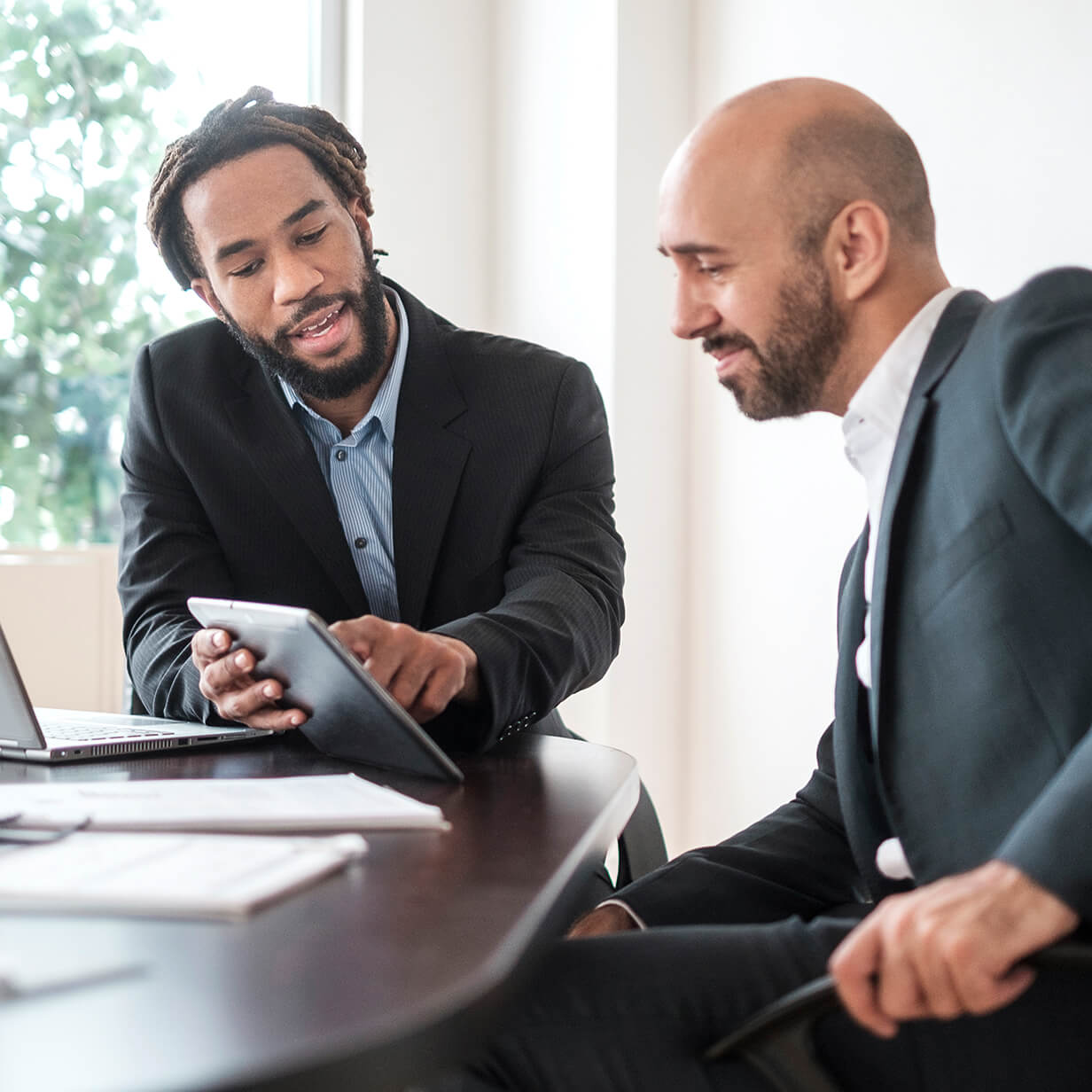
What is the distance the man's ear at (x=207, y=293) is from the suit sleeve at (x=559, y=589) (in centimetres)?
64

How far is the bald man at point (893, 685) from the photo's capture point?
0.87 metres

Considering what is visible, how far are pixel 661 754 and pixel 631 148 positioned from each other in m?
1.65

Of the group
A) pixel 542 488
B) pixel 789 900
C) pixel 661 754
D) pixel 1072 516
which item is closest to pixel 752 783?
pixel 661 754

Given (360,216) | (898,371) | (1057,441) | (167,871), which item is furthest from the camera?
(360,216)

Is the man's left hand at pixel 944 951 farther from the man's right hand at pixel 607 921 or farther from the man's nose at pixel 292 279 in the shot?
the man's nose at pixel 292 279

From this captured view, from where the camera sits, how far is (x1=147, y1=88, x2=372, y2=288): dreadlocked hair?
2.12 m

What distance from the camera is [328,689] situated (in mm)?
1240

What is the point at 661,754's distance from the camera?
11.5 feet

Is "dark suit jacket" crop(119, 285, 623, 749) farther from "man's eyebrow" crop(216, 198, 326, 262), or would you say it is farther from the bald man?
the bald man

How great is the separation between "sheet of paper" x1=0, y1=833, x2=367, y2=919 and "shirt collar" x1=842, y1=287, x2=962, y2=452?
28.8 inches

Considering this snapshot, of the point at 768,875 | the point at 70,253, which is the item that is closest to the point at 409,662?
the point at 768,875

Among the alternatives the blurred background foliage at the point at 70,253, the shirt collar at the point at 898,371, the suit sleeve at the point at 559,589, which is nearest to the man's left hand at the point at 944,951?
the shirt collar at the point at 898,371

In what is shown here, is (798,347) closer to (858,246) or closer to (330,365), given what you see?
(858,246)

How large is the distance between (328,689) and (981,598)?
61 cm
